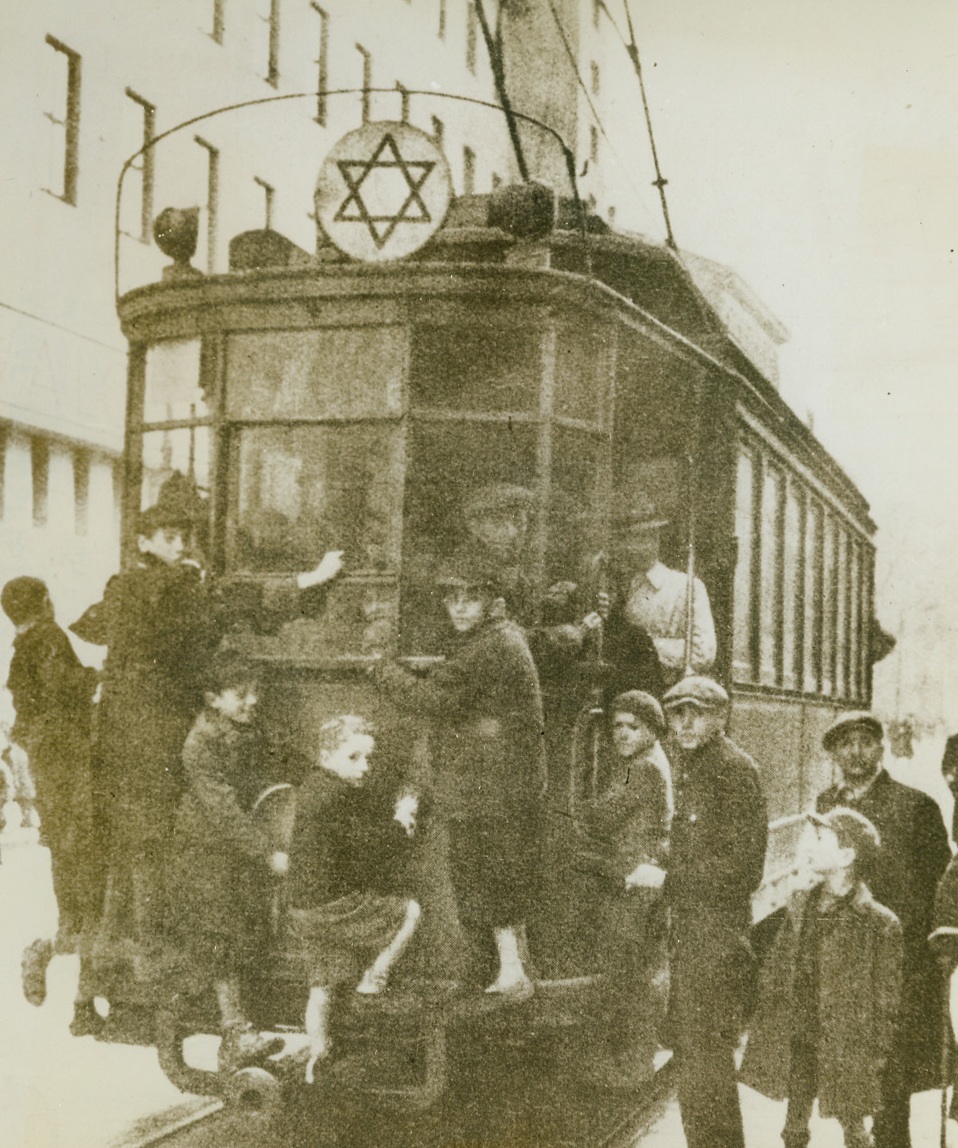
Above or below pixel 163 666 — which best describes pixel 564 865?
below

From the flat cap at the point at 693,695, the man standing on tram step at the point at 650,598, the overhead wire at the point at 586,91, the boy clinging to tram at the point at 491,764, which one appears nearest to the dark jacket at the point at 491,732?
the boy clinging to tram at the point at 491,764

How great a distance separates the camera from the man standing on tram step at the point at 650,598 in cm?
418

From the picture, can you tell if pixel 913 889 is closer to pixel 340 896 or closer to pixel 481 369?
pixel 340 896

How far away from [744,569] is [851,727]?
0.64 meters

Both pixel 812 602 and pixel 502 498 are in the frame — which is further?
pixel 812 602

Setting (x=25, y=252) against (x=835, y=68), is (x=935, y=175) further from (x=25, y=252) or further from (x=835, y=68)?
(x=25, y=252)

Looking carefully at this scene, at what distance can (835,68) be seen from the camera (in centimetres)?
443

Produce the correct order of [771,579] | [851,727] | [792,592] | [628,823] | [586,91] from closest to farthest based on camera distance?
1. [628,823]
2. [851,727]
3. [586,91]
4. [771,579]
5. [792,592]

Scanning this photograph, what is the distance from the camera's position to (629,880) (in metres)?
4.11

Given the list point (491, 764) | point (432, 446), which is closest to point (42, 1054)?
point (491, 764)

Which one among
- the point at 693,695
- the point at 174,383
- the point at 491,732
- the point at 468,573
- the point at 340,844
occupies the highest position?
the point at 174,383

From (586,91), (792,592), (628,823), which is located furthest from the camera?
(792,592)

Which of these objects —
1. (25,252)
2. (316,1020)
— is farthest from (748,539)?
(25,252)

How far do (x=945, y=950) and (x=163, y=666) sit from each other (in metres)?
2.54
